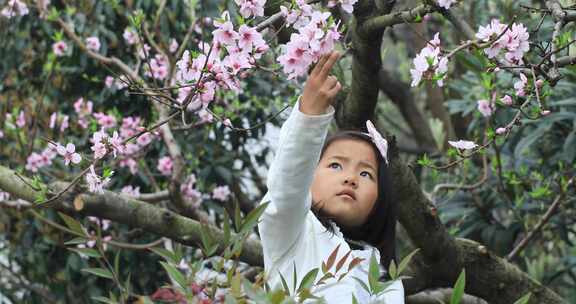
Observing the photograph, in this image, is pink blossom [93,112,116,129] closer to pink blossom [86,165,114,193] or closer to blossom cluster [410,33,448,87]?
pink blossom [86,165,114,193]

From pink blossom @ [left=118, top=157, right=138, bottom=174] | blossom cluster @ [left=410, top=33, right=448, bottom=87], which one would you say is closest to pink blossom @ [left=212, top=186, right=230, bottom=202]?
pink blossom @ [left=118, top=157, right=138, bottom=174]

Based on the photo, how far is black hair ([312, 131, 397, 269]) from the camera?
244 cm

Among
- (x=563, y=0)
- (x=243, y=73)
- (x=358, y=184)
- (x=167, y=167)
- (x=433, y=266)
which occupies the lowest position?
(x=167, y=167)

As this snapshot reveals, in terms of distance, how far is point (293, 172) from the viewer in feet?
6.68

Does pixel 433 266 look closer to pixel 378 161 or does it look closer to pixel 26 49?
pixel 378 161

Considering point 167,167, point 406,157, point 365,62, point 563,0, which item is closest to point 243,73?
point 365,62

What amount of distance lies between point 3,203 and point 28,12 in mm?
1321

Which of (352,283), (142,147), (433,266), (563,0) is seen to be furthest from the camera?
(142,147)

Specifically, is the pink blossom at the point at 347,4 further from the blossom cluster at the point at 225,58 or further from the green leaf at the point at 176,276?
the green leaf at the point at 176,276

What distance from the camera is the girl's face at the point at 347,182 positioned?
7.57ft

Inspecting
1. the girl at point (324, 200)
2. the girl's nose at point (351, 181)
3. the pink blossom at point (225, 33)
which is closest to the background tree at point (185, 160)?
the girl at point (324, 200)

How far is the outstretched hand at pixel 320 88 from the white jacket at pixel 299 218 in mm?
19

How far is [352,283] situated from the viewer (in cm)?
221

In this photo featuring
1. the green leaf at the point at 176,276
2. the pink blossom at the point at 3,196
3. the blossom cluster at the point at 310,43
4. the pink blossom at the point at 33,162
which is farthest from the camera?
the pink blossom at the point at 33,162
